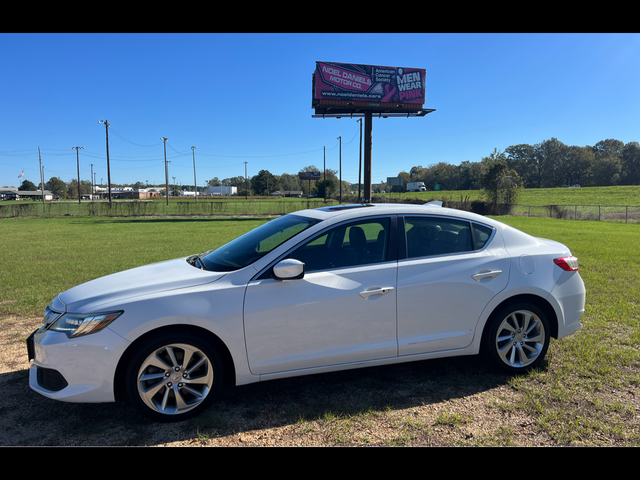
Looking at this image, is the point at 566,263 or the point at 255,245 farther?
the point at 566,263

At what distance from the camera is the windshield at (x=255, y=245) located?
3529mm

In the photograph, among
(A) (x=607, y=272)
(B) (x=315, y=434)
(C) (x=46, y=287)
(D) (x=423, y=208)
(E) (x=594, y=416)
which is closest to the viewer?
(B) (x=315, y=434)

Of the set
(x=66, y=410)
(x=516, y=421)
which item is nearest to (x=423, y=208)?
(x=516, y=421)

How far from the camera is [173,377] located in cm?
309

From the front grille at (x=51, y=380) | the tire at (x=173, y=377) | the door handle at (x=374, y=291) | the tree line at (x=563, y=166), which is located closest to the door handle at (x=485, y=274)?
the door handle at (x=374, y=291)

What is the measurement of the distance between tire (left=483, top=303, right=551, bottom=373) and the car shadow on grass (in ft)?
Result: 0.72

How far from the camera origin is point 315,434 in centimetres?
301

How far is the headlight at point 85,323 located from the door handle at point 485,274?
300 centimetres

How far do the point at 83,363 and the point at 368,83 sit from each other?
3432 centimetres

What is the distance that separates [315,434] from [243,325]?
0.98m

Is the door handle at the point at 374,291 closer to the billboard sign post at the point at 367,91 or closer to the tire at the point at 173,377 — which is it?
the tire at the point at 173,377

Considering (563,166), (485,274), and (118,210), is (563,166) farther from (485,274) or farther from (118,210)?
(485,274)

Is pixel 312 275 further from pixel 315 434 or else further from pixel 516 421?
pixel 516 421

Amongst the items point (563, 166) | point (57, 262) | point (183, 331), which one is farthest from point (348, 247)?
point (563, 166)
